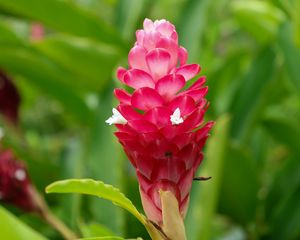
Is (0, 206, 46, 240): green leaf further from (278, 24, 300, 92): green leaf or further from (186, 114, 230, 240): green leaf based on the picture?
(278, 24, 300, 92): green leaf

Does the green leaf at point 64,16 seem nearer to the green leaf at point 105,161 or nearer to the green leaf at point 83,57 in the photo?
the green leaf at point 83,57

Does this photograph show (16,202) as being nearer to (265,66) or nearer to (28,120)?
(265,66)

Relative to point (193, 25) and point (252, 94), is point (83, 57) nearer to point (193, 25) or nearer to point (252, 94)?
point (193, 25)

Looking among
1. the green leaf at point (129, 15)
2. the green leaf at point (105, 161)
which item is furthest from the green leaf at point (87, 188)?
the green leaf at point (129, 15)

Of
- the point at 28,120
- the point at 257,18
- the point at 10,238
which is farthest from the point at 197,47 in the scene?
the point at 28,120

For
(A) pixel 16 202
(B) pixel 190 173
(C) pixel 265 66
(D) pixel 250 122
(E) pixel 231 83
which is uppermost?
(E) pixel 231 83

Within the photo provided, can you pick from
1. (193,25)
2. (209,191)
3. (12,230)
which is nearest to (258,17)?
(193,25)
